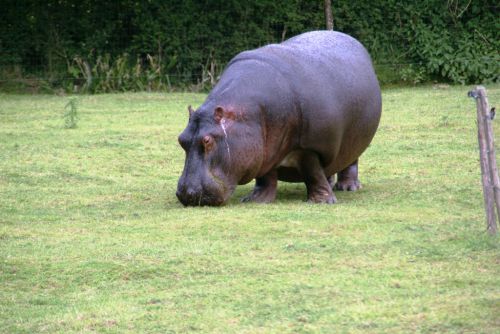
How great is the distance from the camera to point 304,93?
9266mm

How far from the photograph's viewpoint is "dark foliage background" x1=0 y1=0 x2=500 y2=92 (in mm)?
19391

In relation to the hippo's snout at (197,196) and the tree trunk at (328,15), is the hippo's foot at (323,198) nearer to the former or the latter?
the hippo's snout at (197,196)

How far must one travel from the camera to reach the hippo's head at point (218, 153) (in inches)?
353

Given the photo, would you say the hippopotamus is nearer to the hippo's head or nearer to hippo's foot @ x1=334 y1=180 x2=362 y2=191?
the hippo's head

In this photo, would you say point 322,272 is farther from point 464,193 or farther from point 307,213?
point 464,193

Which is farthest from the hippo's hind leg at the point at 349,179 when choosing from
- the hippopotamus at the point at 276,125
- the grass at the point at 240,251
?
the hippopotamus at the point at 276,125

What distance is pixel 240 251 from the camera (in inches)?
300

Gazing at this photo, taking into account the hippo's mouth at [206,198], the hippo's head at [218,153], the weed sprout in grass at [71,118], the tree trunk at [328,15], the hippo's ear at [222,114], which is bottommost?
the weed sprout in grass at [71,118]

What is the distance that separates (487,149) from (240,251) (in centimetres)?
179

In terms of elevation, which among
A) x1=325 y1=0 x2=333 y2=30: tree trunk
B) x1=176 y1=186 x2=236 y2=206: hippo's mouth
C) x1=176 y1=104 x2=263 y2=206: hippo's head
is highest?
x1=325 y1=0 x2=333 y2=30: tree trunk

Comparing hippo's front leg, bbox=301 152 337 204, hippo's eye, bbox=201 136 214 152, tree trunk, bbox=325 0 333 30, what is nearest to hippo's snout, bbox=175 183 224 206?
hippo's eye, bbox=201 136 214 152

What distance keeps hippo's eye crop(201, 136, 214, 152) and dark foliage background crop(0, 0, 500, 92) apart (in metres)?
10.5

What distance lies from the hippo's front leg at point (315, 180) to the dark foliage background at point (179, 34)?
32.7ft

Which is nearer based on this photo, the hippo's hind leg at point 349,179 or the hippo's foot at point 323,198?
the hippo's foot at point 323,198
